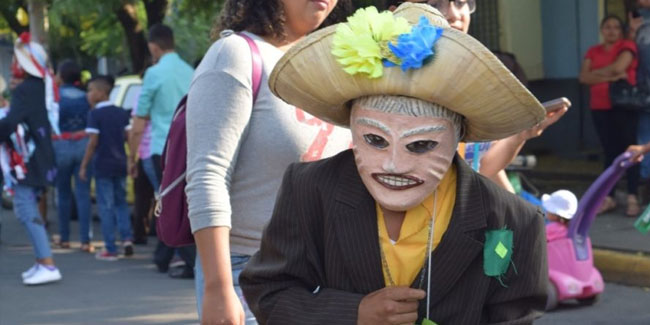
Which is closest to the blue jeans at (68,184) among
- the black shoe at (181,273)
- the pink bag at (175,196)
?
the black shoe at (181,273)

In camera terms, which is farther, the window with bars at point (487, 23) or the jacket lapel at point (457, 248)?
the window with bars at point (487, 23)

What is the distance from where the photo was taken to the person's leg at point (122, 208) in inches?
417

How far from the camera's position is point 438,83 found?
256 cm

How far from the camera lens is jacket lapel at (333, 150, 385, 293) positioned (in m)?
2.67

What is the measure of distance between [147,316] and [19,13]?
64.5 feet

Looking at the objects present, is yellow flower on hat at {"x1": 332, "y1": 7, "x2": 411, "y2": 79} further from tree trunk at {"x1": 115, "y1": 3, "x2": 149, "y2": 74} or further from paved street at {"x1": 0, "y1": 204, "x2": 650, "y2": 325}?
tree trunk at {"x1": 115, "y1": 3, "x2": 149, "y2": 74}

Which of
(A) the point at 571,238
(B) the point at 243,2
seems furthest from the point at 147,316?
(B) the point at 243,2

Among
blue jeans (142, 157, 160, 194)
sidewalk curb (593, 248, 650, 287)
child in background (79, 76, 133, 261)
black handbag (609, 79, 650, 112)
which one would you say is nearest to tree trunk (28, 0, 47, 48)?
child in background (79, 76, 133, 261)

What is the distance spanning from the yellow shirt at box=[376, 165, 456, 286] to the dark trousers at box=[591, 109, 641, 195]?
8724 millimetres

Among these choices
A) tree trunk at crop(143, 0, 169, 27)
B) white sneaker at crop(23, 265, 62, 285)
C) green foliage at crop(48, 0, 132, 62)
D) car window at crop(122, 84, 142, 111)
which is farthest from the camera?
tree trunk at crop(143, 0, 169, 27)

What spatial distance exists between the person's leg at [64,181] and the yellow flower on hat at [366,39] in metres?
8.95

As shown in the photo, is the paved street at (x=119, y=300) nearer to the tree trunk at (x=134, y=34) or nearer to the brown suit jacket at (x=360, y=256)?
the tree trunk at (x=134, y=34)

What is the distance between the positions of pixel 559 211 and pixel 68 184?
5.58 metres

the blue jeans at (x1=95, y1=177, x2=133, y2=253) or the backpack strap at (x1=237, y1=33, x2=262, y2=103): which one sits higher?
the backpack strap at (x1=237, y1=33, x2=262, y2=103)
